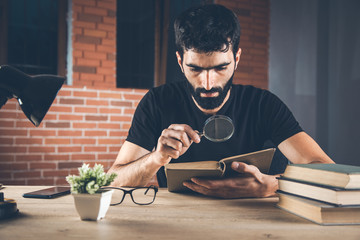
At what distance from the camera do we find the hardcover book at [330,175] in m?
0.83

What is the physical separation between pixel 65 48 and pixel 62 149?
0.97m

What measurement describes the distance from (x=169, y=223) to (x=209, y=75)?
927 millimetres

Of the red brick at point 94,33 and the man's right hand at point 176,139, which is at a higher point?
the red brick at point 94,33

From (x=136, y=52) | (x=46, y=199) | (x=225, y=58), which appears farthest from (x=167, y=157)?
(x=136, y=52)

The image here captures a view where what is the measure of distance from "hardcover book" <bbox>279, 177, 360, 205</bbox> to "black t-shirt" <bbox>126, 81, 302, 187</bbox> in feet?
2.48

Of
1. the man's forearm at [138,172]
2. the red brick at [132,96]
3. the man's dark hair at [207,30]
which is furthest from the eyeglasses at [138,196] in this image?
the red brick at [132,96]

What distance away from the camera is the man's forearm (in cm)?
141

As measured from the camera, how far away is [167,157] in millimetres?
1307

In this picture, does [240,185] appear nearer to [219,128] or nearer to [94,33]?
[219,128]

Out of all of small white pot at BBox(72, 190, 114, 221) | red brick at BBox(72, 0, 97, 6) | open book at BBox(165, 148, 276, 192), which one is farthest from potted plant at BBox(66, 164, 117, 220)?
red brick at BBox(72, 0, 97, 6)

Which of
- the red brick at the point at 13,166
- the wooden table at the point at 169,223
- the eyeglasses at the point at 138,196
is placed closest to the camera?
the wooden table at the point at 169,223

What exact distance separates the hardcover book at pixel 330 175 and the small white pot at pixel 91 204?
0.56 meters

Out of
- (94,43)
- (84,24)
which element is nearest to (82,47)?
(94,43)

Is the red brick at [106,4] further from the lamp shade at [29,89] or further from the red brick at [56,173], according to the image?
the lamp shade at [29,89]
